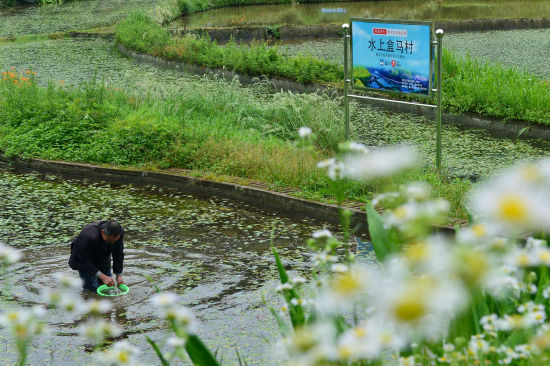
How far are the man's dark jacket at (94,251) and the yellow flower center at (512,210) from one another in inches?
206

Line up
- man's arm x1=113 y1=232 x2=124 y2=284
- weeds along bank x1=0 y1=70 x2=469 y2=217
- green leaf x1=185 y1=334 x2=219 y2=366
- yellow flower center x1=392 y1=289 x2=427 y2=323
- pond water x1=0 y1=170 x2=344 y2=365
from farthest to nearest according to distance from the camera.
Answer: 1. weeds along bank x1=0 y1=70 x2=469 y2=217
2. man's arm x1=113 y1=232 x2=124 y2=284
3. pond water x1=0 y1=170 x2=344 y2=365
4. green leaf x1=185 y1=334 x2=219 y2=366
5. yellow flower center x1=392 y1=289 x2=427 y2=323

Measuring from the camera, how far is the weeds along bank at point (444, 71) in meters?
12.2

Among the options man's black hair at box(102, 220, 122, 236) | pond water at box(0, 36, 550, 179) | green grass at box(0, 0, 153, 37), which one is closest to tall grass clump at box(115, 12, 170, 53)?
pond water at box(0, 36, 550, 179)

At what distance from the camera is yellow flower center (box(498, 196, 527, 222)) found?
1533 mm

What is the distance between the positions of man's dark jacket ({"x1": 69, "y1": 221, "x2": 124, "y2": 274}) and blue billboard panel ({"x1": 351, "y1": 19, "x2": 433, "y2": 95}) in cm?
467

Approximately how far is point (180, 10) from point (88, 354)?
Answer: 2714 cm

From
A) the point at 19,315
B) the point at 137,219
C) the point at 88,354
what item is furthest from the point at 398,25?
the point at 19,315

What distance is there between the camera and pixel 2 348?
5758mm

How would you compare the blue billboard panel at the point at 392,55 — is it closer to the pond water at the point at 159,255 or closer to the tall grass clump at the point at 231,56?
the pond water at the point at 159,255

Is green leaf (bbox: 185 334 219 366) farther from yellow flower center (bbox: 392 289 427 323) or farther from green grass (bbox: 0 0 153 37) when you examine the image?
green grass (bbox: 0 0 153 37)

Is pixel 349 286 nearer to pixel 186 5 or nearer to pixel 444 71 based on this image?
pixel 444 71

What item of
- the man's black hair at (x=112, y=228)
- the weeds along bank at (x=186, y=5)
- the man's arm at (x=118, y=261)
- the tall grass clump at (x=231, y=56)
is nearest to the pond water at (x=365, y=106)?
the tall grass clump at (x=231, y=56)

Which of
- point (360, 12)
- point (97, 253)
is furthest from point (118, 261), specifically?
point (360, 12)

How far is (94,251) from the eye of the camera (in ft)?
21.5
